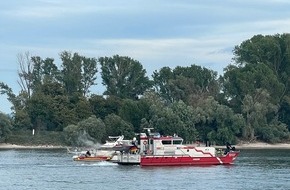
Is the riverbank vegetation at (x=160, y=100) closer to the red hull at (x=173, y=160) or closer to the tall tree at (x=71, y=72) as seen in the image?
the tall tree at (x=71, y=72)

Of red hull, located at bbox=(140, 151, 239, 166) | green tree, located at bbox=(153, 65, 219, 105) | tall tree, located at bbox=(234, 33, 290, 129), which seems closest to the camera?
red hull, located at bbox=(140, 151, 239, 166)

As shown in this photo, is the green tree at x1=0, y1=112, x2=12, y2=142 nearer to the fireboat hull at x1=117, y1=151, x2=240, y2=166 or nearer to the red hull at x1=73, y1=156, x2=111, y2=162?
the red hull at x1=73, y1=156, x2=111, y2=162

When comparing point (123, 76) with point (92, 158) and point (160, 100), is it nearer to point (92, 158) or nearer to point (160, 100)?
point (160, 100)

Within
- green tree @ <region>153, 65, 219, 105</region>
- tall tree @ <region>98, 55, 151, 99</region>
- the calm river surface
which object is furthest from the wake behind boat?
tall tree @ <region>98, 55, 151, 99</region>

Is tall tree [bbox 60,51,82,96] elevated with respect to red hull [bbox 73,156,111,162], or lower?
elevated

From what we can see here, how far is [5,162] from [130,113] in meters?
49.1

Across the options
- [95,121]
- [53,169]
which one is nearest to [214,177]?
[53,169]

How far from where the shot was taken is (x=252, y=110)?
516 feet

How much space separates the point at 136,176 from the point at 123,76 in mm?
90546

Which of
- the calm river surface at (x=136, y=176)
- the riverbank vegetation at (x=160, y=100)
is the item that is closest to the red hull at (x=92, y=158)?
the calm river surface at (x=136, y=176)

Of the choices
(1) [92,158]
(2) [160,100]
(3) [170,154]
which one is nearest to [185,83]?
(2) [160,100]

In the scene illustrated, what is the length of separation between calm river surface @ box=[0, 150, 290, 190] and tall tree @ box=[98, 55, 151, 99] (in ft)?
213

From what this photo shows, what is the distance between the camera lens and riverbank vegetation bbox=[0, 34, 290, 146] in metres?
153

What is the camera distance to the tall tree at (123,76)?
6880 inches
